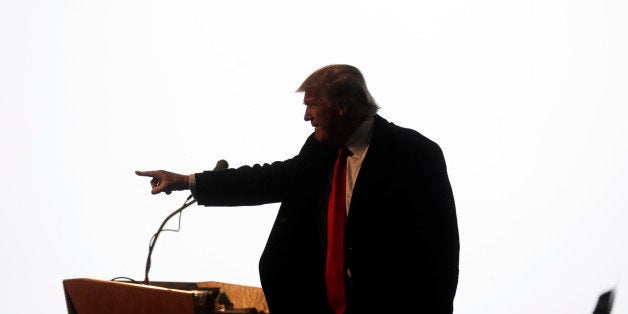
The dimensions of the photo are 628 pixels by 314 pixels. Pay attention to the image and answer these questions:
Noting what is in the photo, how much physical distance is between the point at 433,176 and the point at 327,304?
43 cm

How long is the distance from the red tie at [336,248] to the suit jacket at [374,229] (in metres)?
0.02

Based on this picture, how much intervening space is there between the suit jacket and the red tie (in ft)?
0.06

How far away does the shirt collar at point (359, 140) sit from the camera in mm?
2289

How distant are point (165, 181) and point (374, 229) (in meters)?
0.60

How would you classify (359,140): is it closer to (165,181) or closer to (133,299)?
(165,181)

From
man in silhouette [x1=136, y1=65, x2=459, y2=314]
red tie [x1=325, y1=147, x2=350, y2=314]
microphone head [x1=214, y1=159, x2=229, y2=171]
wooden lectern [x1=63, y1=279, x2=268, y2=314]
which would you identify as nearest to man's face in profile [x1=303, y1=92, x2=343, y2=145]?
man in silhouette [x1=136, y1=65, x2=459, y2=314]

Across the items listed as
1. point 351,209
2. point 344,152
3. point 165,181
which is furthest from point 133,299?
point 344,152

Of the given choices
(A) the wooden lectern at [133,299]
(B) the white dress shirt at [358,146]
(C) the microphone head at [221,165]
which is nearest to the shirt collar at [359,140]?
(B) the white dress shirt at [358,146]

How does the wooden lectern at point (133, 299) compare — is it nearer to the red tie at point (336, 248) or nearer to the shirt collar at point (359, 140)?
the red tie at point (336, 248)

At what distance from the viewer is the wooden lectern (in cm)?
182

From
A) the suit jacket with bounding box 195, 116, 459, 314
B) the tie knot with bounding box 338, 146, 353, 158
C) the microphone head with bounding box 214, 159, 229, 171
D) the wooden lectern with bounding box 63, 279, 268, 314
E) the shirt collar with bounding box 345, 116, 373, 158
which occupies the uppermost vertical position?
the shirt collar with bounding box 345, 116, 373, 158

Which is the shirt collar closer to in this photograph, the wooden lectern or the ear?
the ear

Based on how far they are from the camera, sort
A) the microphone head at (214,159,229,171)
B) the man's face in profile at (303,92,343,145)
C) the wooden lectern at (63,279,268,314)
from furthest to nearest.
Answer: the microphone head at (214,159,229,171) → the man's face in profile at (303,92,343,145) → the wooden lectern at (63,279,268,314)

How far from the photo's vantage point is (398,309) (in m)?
2.07
